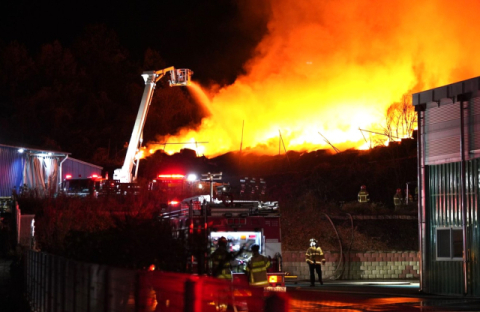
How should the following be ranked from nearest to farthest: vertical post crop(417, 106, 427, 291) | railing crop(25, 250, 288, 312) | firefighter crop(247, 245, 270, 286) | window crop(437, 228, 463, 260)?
railing crop(25, 250, 288, 312)
firefighter crop(247, 245, 270, 286)
window crop(437, 228, 463, 260)
vertical post crop(417, 106, 427, 291)

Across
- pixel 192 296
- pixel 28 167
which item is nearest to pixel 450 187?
pixel 192 296

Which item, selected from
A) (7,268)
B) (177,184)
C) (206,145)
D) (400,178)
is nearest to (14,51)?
(206,145)

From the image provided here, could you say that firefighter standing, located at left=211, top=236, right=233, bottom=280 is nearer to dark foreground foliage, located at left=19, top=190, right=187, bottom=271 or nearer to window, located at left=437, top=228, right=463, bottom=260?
dark foreground foliage, located at left=19, top=190, right=187, bottom=271

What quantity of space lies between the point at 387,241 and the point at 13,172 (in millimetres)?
19267

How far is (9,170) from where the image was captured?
1366 inches

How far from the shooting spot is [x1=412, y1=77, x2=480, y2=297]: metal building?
1612cm

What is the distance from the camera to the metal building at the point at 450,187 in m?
16.1

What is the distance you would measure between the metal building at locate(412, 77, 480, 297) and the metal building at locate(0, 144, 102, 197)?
2066cm

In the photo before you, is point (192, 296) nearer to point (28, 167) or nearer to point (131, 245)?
point (131, 245)

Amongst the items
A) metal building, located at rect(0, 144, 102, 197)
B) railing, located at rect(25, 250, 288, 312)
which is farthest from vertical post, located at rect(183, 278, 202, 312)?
metal building, located at rect(0, 144, 102, 197)

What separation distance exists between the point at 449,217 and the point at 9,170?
80.3 ft

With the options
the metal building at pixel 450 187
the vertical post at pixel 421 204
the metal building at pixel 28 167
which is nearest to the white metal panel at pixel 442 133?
the metal building at pixel 450 187

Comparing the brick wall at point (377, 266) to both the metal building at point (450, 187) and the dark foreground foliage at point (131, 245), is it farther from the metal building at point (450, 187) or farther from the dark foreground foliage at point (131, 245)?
the dark foreground foliage at point (131, 245)

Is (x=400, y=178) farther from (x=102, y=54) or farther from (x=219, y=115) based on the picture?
(x=102, y=54)
